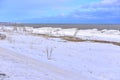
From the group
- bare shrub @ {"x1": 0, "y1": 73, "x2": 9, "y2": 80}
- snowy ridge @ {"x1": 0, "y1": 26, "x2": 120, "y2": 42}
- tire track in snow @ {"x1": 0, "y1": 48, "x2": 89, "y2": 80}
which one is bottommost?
snowy ridge @ {"x1": 0, "y1": 26, "x2": 120, "y2": 42}

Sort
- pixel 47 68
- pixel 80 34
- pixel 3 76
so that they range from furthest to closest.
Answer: pixel 80 34, pixel 47 68, pixel 3 76

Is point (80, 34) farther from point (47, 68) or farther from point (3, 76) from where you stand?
point (3, 76)

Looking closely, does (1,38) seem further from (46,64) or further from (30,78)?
(30,78)

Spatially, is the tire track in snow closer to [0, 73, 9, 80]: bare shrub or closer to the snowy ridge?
[0, 73, 9, 80]: bare shrub

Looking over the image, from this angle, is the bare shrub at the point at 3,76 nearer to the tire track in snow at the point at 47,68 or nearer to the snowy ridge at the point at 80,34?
the tire track in snow at the point at 47,68

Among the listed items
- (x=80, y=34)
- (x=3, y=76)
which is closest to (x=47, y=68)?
(x=3, y=76)

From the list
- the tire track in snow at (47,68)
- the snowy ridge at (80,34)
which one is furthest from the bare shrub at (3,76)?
the snowy ridge at (80,34)

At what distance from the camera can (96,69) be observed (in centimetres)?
1327

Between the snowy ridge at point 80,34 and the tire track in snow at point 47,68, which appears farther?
the snowy ridge at point 80,34

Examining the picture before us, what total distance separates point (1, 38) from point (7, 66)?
11.2 m

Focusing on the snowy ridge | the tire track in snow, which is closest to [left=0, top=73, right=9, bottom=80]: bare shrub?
the tire track in snow

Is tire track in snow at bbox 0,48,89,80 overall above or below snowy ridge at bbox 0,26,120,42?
Answer: above

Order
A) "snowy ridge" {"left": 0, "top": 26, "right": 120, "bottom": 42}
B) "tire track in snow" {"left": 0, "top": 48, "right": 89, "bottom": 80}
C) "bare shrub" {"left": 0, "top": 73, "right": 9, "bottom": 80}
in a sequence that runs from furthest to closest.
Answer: "snowy ridge" {"left": 0, "top": 26, "right": 120, "bottom": 42}
"tire track in snow" {"left": 0, "top": 48, "right": 89, "bottom": 80}
"bare shrub" {"left": 0, "top": 73, "right": 9, "bottom": 80}

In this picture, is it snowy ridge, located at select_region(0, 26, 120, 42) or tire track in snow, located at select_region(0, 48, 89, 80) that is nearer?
tire track in snow, located at select_region(0, 48, 89, 80)
